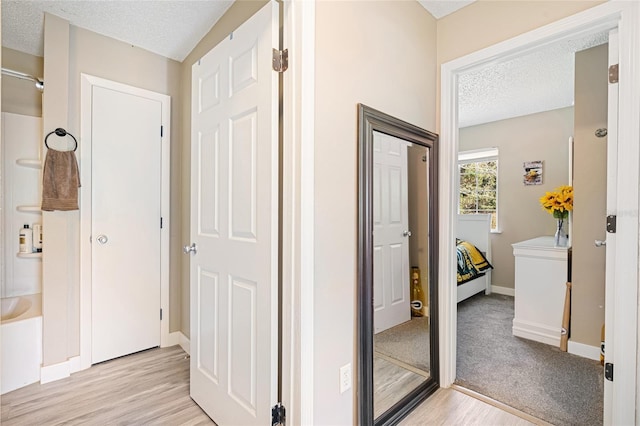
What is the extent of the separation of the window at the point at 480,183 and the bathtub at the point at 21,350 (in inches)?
182

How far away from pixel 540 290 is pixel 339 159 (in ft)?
8.07

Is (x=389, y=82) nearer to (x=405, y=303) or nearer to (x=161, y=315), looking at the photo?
(x=405, y=303)

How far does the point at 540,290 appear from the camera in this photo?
2.95 meters

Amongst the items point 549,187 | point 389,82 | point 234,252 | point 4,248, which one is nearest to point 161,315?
point 4,248

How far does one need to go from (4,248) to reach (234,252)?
2.21 metres

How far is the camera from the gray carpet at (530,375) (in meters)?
1.98

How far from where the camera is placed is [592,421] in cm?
188

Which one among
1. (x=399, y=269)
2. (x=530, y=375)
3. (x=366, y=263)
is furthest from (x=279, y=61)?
(x=530, y=375)

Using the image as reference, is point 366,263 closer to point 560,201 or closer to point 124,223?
point 124,223

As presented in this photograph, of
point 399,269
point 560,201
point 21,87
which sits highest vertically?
point 21,87

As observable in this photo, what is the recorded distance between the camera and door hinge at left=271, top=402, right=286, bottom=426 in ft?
5.08

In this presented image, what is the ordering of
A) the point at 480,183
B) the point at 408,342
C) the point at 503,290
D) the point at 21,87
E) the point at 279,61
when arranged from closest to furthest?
the point at 279,61 < the point at 408,342 < the point at 21,87 < the point at 503,290 < the point at 480,183

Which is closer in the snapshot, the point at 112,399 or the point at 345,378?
the point at 345,378

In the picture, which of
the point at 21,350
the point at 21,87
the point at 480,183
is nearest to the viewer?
the point at 21,350
